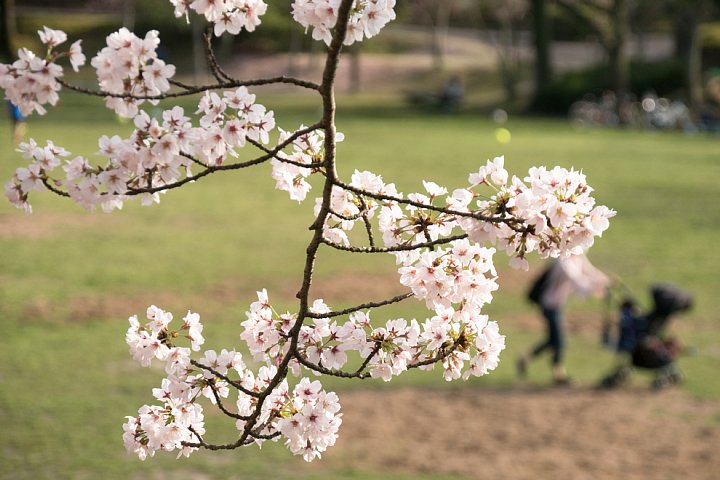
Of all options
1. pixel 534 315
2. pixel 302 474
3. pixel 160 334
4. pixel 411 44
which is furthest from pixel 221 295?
pixel 411 44

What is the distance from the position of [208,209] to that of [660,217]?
27.3 feet

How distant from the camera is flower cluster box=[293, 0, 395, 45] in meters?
2.55

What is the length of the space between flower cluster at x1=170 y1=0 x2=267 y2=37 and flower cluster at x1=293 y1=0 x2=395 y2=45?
0.10 metres

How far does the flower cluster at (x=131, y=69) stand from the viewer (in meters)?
2.46

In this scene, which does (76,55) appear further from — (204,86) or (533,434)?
(533,434)

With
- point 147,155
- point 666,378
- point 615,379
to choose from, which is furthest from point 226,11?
point 666,378

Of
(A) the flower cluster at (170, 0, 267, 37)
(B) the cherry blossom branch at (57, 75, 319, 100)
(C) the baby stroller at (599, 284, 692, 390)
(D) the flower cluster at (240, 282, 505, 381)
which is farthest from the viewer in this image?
(C) the baby stroller at (599, 284, 692, 390)

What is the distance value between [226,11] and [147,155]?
1.30ft

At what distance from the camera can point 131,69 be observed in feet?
8.14

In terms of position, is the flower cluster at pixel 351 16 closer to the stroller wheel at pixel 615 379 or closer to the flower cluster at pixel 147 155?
the flower cluster at pixel 147 155

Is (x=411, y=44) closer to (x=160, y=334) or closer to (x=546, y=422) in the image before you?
(x=546, y=422)

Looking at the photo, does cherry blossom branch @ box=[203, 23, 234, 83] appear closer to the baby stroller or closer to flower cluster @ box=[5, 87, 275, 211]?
flower cluster @ box=[5, 87, 275, 211]

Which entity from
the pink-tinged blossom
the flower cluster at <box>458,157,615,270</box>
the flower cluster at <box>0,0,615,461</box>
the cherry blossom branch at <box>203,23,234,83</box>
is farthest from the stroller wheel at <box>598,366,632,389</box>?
the pink-tinged blossom

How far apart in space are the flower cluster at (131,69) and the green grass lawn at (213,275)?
6.63m
